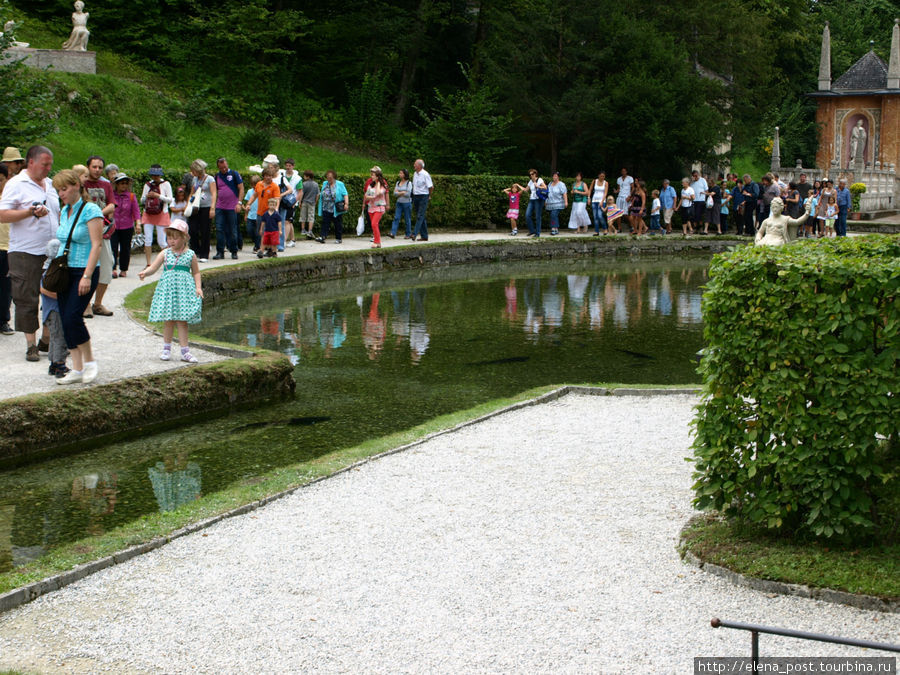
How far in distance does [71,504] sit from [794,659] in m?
4.95

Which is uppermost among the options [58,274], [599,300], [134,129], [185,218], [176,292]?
[134,129]

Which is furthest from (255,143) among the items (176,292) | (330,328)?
(176,292)

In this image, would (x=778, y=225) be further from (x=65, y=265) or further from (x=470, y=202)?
(x=470, y=202)

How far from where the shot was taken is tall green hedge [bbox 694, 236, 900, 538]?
17.5ft

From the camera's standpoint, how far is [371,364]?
12164 mm

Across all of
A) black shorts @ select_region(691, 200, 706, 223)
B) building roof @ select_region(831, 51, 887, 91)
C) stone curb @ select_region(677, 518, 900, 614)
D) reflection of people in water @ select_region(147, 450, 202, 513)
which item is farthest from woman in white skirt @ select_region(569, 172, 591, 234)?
building roof @ select_region(831, 51, 887, 91)

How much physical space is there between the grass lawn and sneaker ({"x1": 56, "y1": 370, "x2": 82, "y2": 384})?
228 inches

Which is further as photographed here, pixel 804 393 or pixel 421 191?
pixel 421 191

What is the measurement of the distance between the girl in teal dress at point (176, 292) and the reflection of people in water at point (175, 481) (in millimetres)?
2216

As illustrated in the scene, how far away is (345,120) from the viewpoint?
39.0 metres

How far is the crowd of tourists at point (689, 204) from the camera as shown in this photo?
28.9 meters

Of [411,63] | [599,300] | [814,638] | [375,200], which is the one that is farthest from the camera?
[411,63]

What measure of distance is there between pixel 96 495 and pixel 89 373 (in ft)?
7.07

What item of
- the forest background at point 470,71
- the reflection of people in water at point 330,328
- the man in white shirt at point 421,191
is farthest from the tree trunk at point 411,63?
the reflection of people in water at point 330,328
